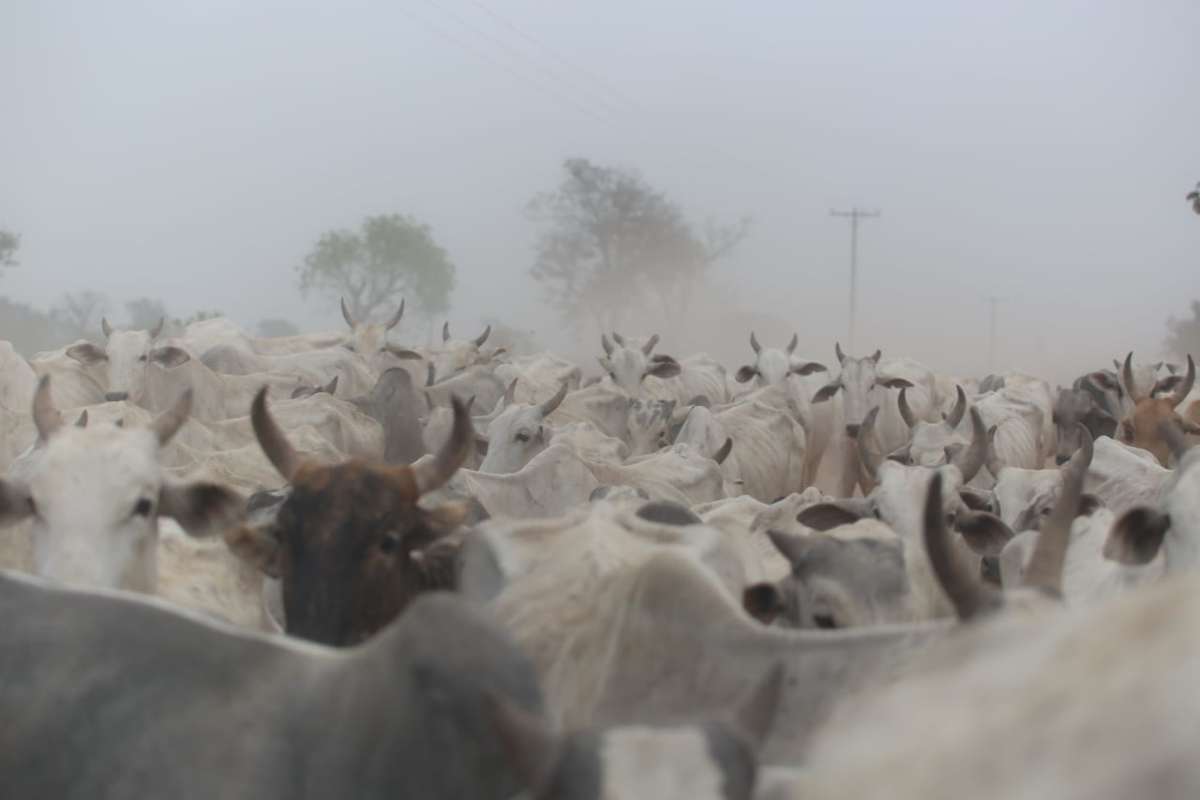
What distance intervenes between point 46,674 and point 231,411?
9.35 m

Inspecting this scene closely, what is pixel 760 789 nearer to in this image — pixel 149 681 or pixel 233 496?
pixel 149 681

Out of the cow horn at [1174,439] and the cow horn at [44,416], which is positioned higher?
the cow horn at [44,416]

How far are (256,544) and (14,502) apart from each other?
0.66 metres

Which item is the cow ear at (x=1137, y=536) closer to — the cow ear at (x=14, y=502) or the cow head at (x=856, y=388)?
the cow ear at (x=14, y=502)

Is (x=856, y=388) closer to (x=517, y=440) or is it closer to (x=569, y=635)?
(x=517, y=440)

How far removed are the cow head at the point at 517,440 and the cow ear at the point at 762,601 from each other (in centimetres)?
534

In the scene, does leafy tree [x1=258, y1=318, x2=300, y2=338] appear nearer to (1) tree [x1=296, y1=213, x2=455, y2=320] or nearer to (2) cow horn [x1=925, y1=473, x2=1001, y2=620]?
(1) tree [x1=296, y1=213, x2=455, y2=320]

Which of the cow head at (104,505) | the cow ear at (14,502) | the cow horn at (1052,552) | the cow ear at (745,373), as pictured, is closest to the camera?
the cow horn at (1052,552)

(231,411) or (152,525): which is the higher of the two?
(152,525)

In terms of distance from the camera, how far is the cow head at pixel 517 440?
9.32 m

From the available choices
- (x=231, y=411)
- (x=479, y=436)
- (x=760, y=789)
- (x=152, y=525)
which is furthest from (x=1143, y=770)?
(x=231, y=411)

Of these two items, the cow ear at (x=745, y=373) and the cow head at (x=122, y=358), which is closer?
the cow head at (x=122, y=358)

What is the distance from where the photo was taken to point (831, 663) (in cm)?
284

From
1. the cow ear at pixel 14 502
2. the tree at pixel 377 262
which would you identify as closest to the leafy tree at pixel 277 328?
the tree at pixel 377 262
